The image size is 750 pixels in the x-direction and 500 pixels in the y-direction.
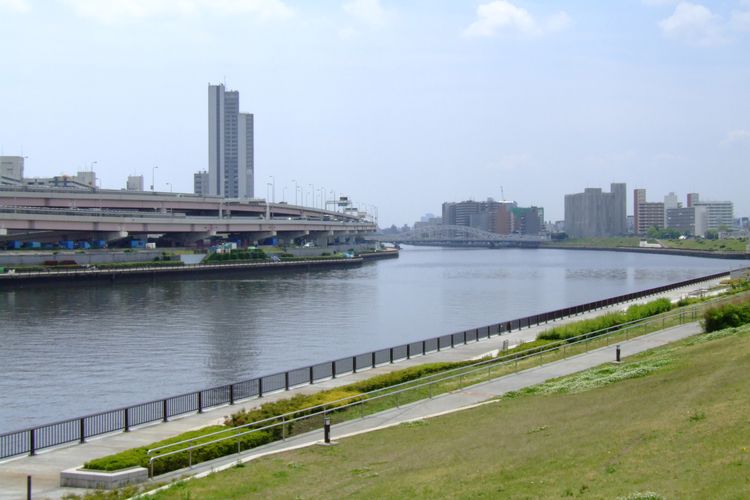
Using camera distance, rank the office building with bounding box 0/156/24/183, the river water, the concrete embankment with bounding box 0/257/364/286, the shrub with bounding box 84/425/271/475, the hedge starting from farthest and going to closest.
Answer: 1. the office building with bounding box 0/156/24/183
2. the concrete embankment with bounding box 0/257/364/286
3. the hedge
4. the river water
5. the shrub with bounding box 84/425/271/475

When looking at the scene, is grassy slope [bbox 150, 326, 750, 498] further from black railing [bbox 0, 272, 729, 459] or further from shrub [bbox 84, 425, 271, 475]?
black railing [bbox 0, 272, 729, 459]

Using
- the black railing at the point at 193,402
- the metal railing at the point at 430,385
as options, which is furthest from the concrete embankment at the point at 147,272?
the metal railing at the point at 430,385

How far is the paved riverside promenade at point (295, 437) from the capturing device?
1482cm

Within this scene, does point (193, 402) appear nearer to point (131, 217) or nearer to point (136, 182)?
point (131, 217)

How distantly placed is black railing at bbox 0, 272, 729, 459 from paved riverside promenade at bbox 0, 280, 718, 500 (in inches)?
16.3

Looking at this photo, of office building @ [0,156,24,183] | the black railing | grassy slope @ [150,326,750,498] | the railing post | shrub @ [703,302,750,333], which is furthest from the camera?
office building @ [0,156,24,183]

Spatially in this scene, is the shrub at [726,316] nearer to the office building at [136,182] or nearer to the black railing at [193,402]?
the black railing at [193,402]

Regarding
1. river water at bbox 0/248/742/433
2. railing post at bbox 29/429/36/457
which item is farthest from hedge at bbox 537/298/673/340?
railing post at bbox 29/429/36/457

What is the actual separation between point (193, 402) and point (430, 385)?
20.4ft

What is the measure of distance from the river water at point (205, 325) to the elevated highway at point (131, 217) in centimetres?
1156

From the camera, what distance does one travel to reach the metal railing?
51.4ft

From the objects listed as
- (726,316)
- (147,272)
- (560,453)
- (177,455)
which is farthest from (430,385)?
(147,272)

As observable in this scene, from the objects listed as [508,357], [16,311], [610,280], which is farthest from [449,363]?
[610,280]

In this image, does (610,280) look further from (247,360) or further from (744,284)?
(247,360)
